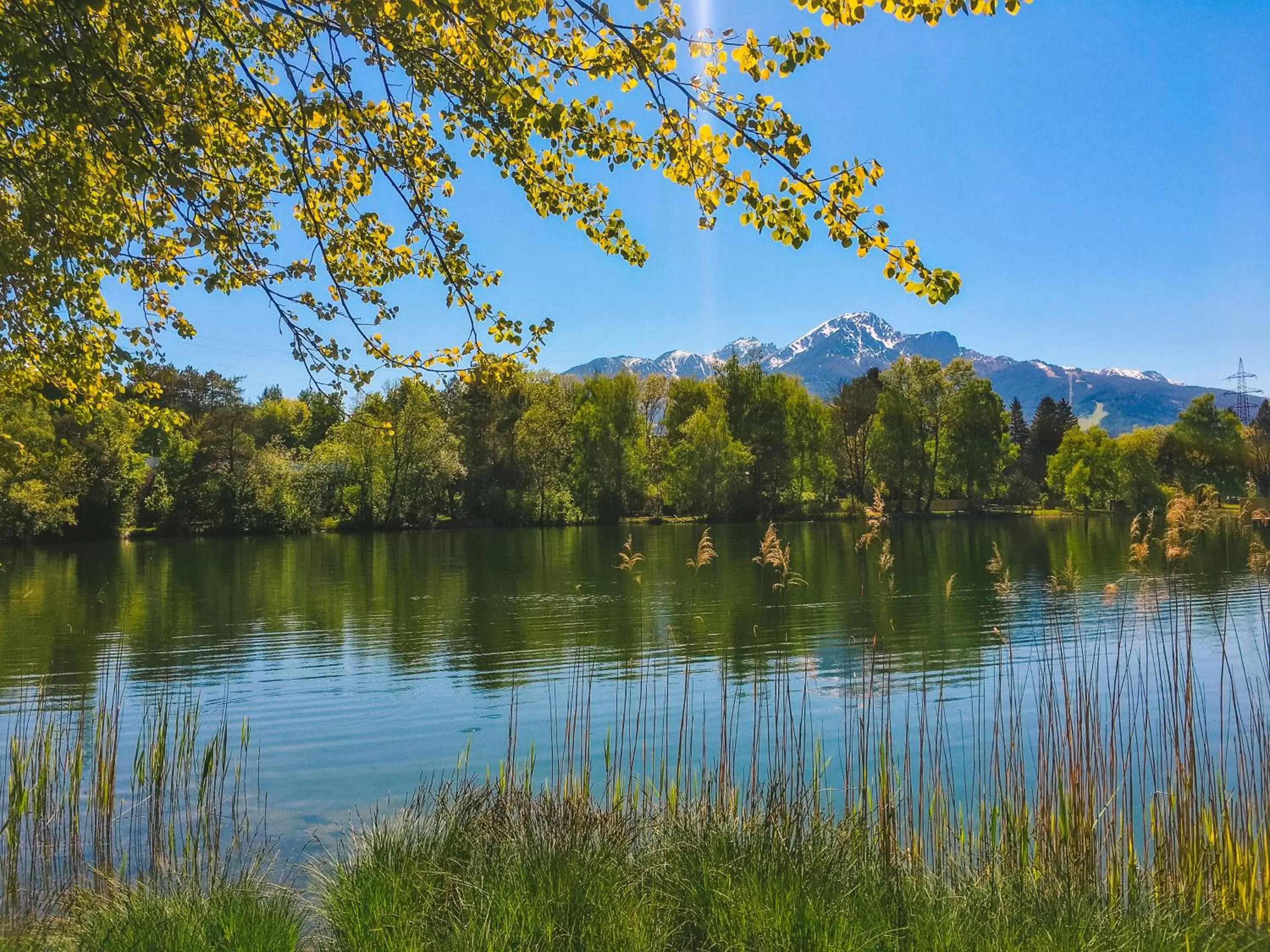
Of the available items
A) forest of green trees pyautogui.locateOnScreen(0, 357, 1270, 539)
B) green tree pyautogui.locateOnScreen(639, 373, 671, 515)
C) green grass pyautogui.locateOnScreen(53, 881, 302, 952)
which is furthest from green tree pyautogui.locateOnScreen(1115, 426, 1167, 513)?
green grass pyautogui.locateOnScreen(53, 881, 302, 952)

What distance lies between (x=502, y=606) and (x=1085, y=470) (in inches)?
2792

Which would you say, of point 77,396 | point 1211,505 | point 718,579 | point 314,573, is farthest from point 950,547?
point 77,396

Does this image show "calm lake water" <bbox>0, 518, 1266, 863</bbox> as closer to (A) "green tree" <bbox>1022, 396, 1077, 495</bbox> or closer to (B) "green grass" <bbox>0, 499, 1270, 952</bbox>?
(B) "green grass" <bbox>0, 499, 1270, 952</bbox>

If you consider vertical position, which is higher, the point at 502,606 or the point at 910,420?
the point at 910,420

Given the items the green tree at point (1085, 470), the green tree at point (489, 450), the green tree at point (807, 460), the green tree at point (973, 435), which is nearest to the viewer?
the green tree at point (489, 450)

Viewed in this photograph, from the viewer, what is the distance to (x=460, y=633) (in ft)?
71.3

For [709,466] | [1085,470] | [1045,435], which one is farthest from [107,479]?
[1045,435]

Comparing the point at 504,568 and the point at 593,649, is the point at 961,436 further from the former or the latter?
the point at 593,649

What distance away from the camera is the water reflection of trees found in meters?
17.9

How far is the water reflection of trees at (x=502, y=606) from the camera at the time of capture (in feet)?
58.9

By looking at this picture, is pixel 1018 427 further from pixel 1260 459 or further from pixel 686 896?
pixel 686 896

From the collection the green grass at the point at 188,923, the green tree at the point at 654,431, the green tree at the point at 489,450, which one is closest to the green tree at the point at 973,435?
the green tree at the point at 654,431

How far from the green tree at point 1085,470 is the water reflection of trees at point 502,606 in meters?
35.6

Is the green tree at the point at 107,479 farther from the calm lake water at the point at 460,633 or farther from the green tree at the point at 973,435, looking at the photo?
the green tree at the point at 973,435
